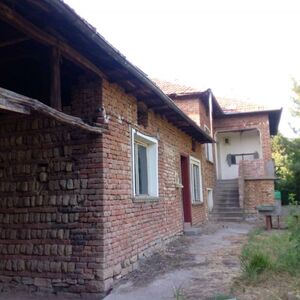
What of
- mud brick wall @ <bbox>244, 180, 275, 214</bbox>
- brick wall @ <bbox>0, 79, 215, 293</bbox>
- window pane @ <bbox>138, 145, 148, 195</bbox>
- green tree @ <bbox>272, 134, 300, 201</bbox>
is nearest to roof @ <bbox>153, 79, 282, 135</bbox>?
green tree @ <bbox>272, 134, 300, 201</bbox>

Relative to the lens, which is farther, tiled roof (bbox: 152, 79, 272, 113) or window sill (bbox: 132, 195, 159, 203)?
tiled roof (bbox: 152, 79, 272, 113)

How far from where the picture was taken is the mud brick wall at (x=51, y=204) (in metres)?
5.83

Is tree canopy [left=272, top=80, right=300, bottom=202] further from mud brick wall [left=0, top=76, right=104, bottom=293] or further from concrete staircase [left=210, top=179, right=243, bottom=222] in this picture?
mud brick wall [left=0, top=76, right=104, bottom=293]

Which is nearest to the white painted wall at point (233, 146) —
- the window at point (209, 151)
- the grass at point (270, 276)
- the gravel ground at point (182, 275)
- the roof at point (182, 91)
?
the window at point (209, 151)

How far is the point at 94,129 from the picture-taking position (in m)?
5.79

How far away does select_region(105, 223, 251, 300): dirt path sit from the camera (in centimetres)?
538

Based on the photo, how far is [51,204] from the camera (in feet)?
20.1

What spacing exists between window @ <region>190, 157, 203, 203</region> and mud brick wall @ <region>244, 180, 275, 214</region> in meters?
3.70

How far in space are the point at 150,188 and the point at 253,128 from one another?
1198 cm

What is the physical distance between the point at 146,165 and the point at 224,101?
13.6 meters

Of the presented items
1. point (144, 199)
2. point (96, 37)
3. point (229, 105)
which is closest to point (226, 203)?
point (229, 105)

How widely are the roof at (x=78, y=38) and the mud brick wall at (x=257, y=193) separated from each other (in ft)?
35.8

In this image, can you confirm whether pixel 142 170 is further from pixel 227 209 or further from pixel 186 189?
pixel 227 209

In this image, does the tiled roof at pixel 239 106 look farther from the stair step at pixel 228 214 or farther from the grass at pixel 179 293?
the grass at pixel 179 293
